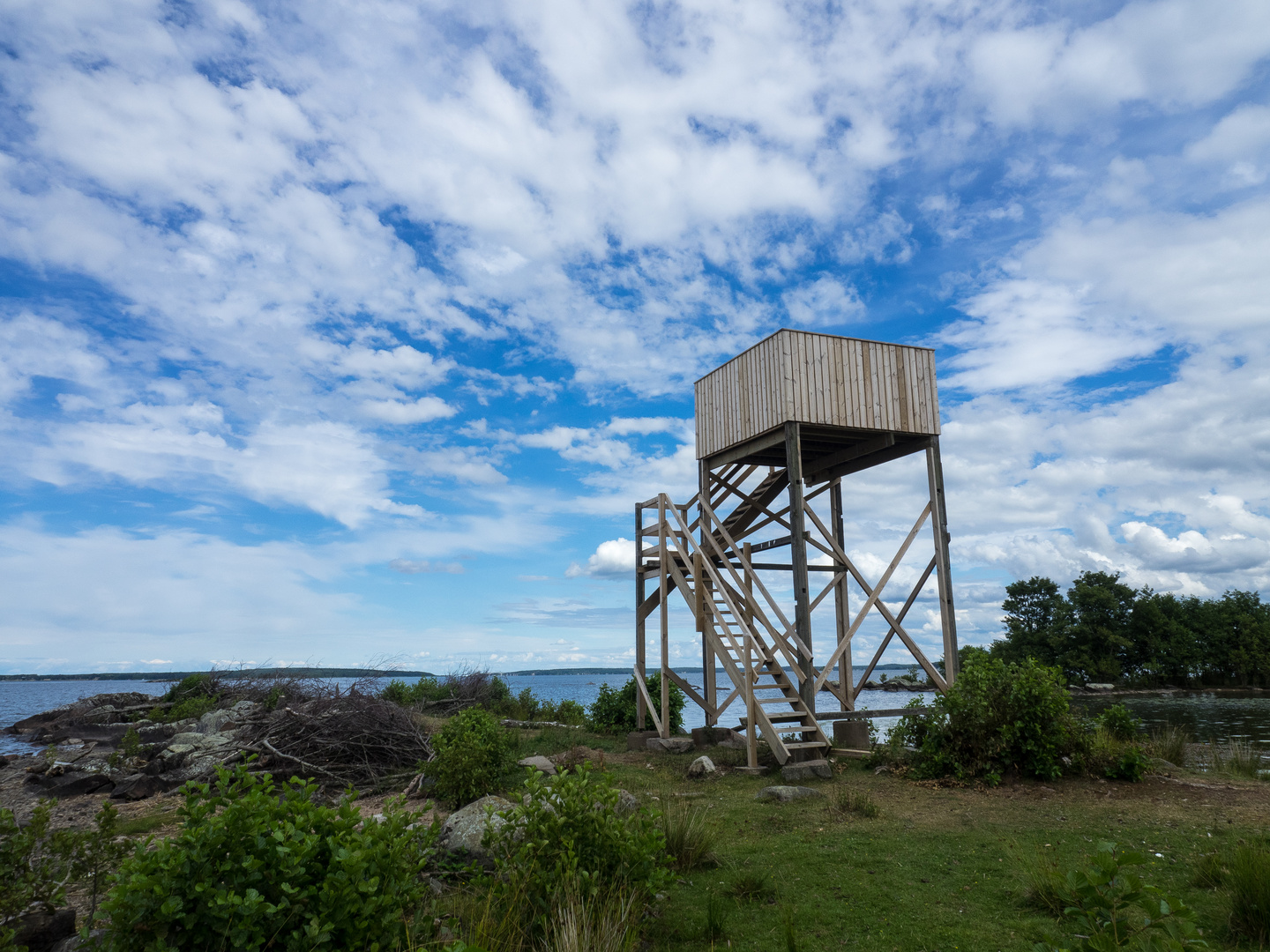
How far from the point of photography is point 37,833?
4352 millimetres

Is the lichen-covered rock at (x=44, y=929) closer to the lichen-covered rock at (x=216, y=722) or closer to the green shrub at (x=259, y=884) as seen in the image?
the green shrub at (x=259, y=884)

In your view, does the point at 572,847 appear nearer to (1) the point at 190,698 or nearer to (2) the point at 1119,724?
(2) the point at 1119,724

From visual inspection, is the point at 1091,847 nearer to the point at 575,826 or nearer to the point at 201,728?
the point at 575,826

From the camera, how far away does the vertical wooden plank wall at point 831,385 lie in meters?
13.5

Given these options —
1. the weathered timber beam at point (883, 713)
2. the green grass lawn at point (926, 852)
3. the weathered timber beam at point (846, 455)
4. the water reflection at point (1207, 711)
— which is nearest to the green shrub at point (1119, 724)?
the water reflection at point (1207, 711)

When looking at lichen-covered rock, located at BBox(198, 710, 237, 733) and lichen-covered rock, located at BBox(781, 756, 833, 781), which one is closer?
lichen-covered rock, located at BBox(781, 756, 833, 781)

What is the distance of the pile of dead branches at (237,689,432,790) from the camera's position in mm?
11086

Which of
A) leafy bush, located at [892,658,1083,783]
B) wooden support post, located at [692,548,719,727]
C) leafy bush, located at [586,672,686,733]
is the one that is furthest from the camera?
leafy bush, located at [586,672,686,733]

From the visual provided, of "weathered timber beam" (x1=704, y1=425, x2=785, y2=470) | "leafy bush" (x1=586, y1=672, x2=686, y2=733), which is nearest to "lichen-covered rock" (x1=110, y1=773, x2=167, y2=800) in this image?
"leafy bush" (x1=586, y1=672, x2=686, y2=733)

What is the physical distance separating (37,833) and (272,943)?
2.05 meters

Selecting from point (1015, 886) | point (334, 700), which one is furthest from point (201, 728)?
point (1015, 886)

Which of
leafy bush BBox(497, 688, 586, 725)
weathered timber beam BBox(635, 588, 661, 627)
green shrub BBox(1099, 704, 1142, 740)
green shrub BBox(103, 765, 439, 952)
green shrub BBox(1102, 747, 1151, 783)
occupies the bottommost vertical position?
leafy bush BBox(497, 688, 586, 725)

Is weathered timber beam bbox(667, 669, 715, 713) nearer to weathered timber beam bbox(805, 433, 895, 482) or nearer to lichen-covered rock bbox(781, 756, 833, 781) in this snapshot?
lichen-covered rock bbox(781, 756, 833, 781)

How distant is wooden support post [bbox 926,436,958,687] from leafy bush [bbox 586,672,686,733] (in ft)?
19.7
